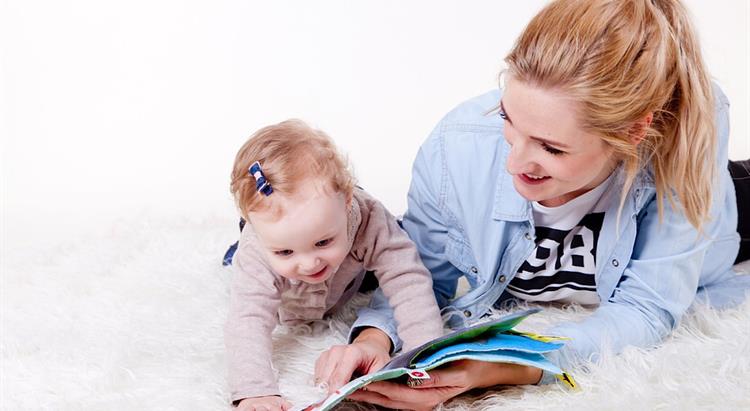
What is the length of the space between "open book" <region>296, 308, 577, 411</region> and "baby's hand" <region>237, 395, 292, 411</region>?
10 cm

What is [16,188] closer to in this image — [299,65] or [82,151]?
[82,151]

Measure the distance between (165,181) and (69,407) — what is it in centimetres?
152

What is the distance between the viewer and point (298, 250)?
1.62 m

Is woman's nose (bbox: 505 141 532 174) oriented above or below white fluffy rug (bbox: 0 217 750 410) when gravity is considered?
above

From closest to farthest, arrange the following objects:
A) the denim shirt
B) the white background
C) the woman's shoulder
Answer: the denim shirt < the woman's shoulder < the white background

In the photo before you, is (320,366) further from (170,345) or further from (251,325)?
(170,345)

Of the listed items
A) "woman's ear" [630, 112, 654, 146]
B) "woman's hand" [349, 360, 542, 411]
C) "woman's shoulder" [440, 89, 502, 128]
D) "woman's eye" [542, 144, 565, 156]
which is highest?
"woman's ear" [630, 112, 654, 146]

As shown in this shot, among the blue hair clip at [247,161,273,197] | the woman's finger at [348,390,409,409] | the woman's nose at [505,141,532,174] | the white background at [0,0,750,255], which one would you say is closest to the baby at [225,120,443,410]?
the blue hair clip at [247,161,273,197]

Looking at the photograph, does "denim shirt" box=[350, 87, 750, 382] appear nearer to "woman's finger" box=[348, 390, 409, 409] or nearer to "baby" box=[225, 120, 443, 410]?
"baby" box=[225, 120, 443, 410]

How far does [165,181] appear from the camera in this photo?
306 centimetres

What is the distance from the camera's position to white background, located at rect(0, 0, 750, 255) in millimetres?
3225

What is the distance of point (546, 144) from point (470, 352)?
357 millimetres

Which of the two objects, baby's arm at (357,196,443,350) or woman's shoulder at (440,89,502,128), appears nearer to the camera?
baby's arm at (357,196,443,350)

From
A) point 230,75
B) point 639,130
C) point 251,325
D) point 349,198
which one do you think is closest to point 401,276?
point 349,198
